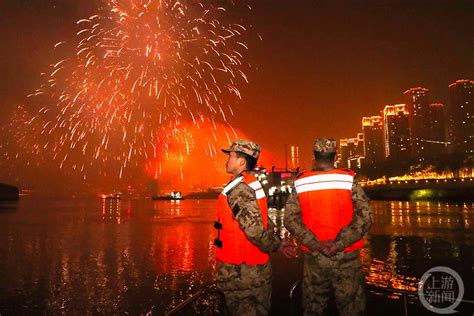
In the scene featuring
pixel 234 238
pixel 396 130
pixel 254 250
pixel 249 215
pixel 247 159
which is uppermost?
pixel 396 130

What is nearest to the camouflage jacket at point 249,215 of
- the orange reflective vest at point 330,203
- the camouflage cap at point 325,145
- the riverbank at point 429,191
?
the orange reflective vest at point 330,203

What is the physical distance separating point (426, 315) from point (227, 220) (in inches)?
186

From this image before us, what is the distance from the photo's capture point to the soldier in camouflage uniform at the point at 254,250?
11.6 ft

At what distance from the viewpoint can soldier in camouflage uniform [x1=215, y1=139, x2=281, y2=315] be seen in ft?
11.6

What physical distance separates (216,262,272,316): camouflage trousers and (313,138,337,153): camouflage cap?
1302 millimetres

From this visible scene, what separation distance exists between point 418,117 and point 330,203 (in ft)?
664

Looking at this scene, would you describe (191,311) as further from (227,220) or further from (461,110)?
(461,110)

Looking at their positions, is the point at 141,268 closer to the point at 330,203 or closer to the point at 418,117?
the point at 330,203

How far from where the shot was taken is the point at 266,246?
3609 mm

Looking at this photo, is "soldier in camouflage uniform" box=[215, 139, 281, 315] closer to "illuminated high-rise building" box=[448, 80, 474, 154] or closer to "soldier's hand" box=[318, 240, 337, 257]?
"soldier's hand" box=[318, 240, 337, 257]

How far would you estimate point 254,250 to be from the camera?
12.0 ft

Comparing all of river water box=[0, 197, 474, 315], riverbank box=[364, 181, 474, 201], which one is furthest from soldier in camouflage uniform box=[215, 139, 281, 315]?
riverbank box=[364, 181, 474, 201]

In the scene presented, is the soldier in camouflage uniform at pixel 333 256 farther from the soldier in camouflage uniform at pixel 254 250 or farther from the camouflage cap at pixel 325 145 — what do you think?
the soldier in camouflage uniform at pixel 254 250

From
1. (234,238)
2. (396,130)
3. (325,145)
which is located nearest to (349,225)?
(325,145)
